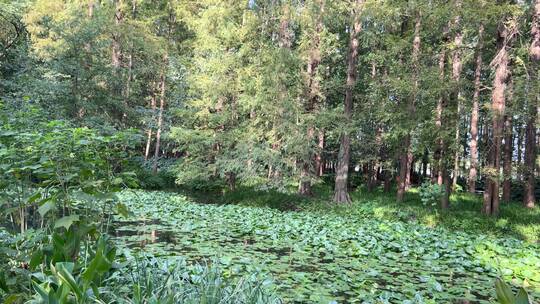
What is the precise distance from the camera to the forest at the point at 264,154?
3291mm

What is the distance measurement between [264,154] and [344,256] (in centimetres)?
735

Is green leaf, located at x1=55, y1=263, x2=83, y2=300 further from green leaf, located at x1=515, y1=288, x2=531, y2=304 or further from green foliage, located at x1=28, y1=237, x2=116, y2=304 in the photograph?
green leaf, located at x1=515, y1=288, x2=531, y2=304

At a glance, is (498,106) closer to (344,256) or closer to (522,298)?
(344,256)

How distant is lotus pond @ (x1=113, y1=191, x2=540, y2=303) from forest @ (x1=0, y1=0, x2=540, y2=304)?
42 millimetres

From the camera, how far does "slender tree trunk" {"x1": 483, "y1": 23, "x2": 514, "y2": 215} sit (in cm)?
921

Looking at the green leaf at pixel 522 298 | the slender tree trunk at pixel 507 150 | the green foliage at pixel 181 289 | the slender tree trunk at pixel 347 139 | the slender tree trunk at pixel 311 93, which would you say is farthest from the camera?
the slender tree trunk at pixel 311 93

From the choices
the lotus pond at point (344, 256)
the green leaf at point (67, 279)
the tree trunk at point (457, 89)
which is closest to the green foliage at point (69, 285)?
the green leaf at point (67, 279)

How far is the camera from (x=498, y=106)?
9.31 meters

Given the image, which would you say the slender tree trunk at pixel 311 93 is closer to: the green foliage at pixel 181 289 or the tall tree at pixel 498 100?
the tall tree at pixel 498 100

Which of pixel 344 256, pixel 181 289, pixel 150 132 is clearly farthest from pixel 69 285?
pixel 150 132

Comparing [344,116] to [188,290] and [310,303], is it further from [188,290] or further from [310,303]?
[188,290]

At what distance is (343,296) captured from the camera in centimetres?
397

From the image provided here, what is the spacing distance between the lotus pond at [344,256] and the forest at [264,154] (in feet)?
0.14

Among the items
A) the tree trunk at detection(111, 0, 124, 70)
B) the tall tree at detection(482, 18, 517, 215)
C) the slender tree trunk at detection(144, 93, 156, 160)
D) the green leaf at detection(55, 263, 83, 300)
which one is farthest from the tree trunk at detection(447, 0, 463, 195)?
the tree trunk at detection(111, 0, 124, 70)
